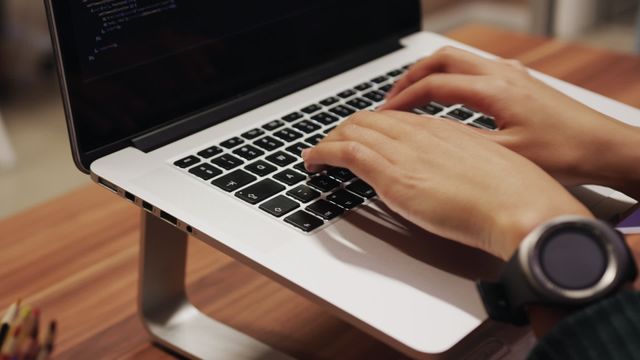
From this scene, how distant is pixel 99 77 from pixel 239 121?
0.13m

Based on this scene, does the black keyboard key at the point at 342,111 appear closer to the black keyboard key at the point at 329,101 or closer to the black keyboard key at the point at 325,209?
the black keyboard key at the point at 329,101

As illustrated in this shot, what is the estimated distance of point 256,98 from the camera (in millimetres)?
704

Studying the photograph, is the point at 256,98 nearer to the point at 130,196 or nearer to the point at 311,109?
the point at 311,109

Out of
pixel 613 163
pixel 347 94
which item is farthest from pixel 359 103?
pixel 613 163

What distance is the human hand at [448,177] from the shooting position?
1.61ft

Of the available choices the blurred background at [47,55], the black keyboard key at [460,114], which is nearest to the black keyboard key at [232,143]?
the black keyboard key at [460,114]

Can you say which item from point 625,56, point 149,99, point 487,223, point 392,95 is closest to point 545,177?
point 487,223

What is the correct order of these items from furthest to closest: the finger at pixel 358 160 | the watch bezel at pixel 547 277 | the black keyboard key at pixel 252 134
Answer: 1. the black keyboard key at pixel 252 134
2. the finger at pixel 358 160
3. the watch bezel at pixel 547 277

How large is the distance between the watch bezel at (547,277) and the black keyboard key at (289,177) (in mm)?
196

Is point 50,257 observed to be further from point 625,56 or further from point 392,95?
point 625,56

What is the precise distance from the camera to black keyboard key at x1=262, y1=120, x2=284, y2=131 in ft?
2.19

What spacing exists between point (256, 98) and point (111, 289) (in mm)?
211

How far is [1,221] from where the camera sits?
760 millimetres

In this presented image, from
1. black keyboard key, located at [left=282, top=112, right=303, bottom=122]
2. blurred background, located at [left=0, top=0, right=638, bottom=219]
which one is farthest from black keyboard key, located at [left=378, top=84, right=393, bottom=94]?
blurred background, located at [left=0, top=0, right=638, bottom=219]
